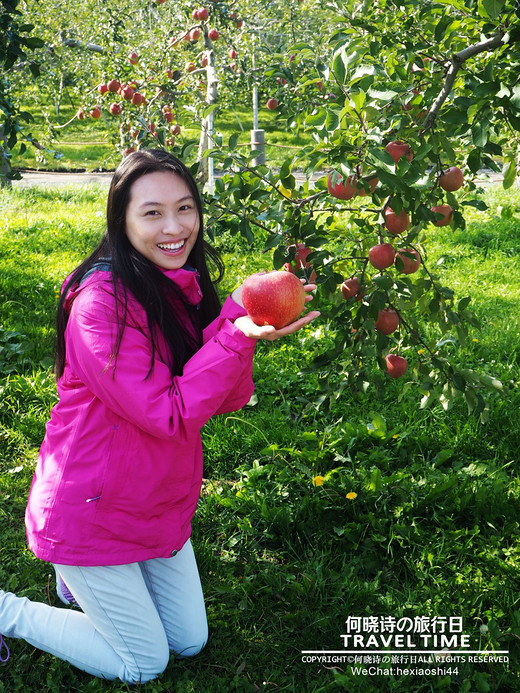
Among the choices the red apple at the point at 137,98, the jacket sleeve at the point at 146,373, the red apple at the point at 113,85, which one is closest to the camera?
the jacket sleeve at the point at 146,373

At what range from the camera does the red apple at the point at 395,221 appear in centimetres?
176

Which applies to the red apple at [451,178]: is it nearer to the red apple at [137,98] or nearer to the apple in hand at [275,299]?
the apple in hand at [275,299]

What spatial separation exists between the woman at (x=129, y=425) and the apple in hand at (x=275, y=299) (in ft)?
0.09

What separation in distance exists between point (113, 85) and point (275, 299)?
3836 millimetres

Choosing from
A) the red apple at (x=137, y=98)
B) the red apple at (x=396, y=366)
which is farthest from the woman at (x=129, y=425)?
the red apple at (x=137, y=98)

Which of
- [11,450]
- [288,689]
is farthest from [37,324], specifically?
[288,689]

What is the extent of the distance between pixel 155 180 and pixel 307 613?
4.07 ft

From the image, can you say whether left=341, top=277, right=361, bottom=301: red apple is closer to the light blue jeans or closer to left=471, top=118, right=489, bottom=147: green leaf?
left=471, top=118, right=489, bottom=147: green leaf

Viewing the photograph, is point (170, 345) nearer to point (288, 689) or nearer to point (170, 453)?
point (170, 453)

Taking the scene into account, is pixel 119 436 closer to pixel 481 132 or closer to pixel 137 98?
pixel 481 132

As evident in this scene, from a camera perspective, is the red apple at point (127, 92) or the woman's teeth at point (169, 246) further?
the red apple at point (127, 92)

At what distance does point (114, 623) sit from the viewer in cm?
167

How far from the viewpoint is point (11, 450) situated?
8.61 ft

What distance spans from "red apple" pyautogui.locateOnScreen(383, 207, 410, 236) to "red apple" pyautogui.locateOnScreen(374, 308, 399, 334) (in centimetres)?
22
